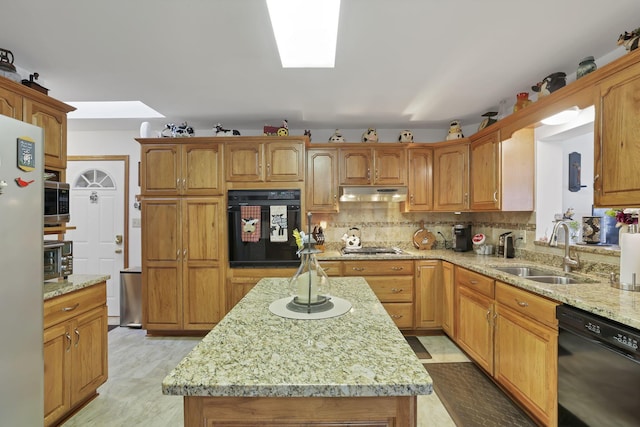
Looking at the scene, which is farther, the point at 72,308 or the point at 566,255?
the point at 566,255

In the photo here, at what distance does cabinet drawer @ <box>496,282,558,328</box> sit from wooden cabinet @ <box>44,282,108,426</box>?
2939 mm

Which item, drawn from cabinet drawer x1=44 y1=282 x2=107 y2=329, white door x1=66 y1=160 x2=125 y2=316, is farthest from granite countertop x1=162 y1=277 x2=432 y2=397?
white door x1=66 y1=160 x2=125 y2=316

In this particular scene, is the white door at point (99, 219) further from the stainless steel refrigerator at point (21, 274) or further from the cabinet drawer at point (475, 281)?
the cabinet drawer at point (475, 281)

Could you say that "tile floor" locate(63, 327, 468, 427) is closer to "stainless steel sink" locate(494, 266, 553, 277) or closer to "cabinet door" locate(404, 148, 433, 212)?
"stainless steel sink" locate(494, 266, 553, 277)

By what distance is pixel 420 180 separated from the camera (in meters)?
3.51

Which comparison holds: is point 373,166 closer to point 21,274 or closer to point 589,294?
point 589,294

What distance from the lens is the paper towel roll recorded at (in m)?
1.64

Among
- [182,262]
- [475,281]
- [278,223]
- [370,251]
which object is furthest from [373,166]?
[182,262]

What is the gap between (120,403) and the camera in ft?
6.89

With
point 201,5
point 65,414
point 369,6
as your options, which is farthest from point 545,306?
point 65,414

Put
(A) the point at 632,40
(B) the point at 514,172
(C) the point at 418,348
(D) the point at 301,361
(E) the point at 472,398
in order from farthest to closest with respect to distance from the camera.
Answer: (C) the point at 418,348
(B) the point at 514,172
(E) the point at 472,398
(A) the point at 632,40
(D) the point at 301,361

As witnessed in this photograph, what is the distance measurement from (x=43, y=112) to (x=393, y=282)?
3318 millimetres

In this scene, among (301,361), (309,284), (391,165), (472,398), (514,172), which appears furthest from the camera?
(391,165)

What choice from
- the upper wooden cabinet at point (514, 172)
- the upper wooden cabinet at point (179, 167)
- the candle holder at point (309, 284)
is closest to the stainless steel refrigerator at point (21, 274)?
the candle holder at point (309, 284)
